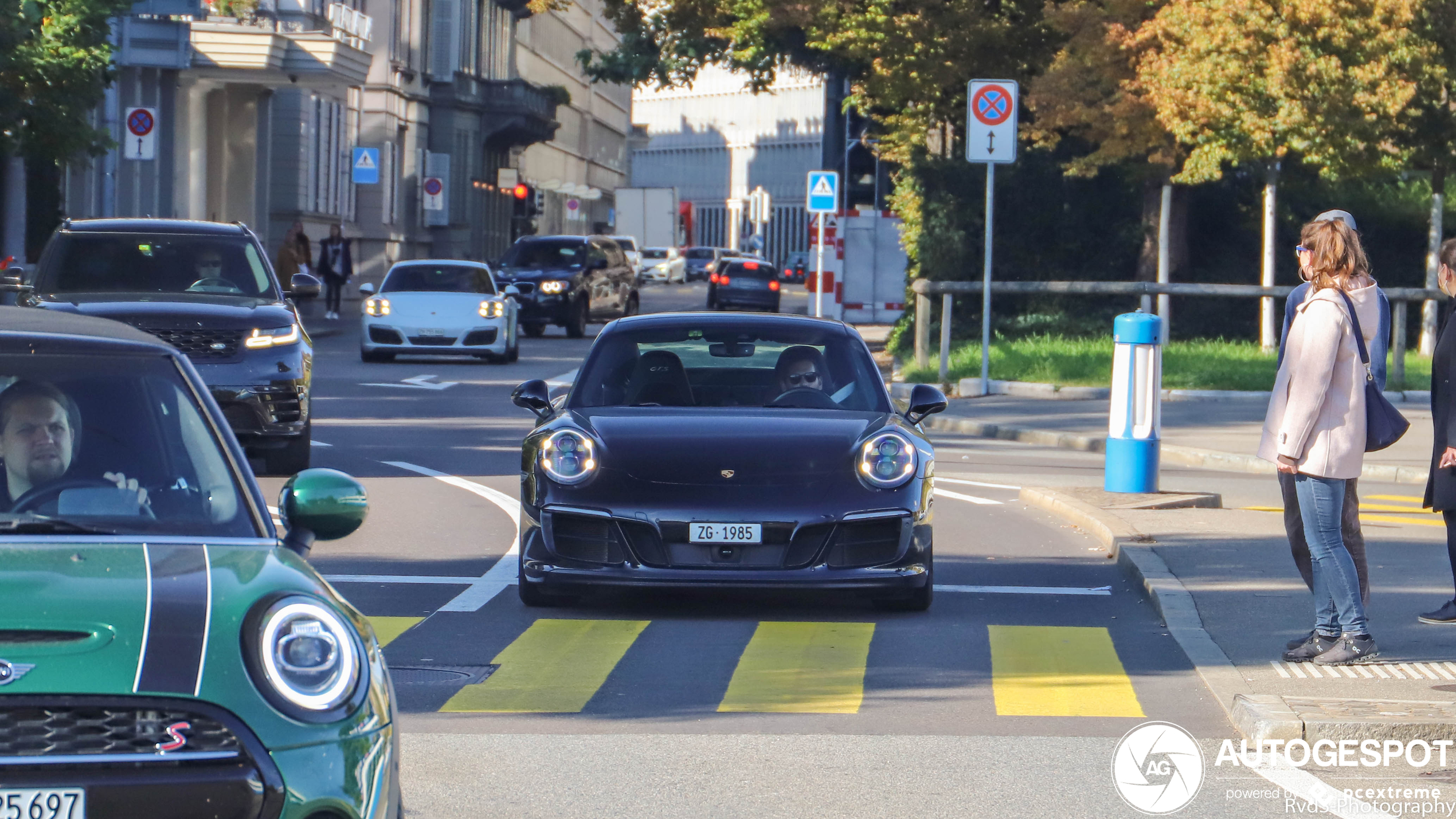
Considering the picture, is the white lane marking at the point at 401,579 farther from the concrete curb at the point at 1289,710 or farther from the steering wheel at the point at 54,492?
the steering wheel at the point at 54,492

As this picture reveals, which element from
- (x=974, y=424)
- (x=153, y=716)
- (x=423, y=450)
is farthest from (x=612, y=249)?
(x=153, y=716)

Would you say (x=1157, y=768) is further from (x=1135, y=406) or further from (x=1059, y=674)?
(x=1135, y=406)

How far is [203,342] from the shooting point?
13781 millimetres

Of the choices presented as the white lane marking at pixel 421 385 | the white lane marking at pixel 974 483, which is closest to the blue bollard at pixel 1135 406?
the white lane marking at pixel 974 483

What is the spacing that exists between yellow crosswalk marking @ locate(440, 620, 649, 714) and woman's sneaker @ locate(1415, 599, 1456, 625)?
321 cm

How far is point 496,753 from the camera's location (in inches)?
244

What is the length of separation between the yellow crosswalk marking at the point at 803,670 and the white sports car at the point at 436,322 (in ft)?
66.6

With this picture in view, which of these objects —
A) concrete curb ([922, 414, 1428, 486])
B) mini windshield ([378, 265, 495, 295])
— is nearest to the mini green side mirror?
concrete curb ([922, 414, 1428, 486])

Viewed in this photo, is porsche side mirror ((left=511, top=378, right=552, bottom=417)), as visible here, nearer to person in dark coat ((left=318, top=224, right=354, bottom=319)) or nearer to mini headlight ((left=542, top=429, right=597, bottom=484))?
mini headlight ((left=542, top=429, right=597, bottom=484))

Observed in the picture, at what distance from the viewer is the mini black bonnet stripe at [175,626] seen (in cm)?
366

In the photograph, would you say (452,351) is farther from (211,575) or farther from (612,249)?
(211,575)

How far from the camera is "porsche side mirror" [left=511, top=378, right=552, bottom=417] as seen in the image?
9539 mm

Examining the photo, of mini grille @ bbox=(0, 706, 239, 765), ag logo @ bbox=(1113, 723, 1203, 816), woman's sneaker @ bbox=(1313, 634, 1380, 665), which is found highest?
mini grille @ bbox=(0, 706, 239, 765)

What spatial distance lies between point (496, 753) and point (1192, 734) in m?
2.19
